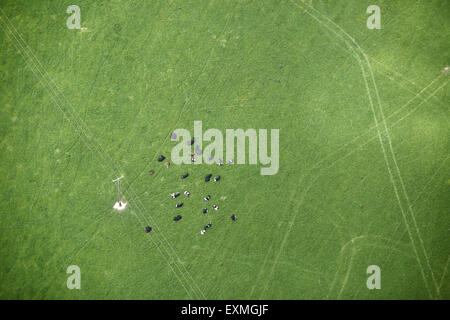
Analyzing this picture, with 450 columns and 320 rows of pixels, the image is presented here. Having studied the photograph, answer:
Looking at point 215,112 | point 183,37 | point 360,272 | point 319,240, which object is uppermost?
point 183,37

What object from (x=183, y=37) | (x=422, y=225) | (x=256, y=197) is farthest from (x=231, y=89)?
(x=422, y=225)

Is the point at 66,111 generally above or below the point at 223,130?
above

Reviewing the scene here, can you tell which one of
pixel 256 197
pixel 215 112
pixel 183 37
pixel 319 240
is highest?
pixel 183 37

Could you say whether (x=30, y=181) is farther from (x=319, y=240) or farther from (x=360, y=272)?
(x=360, y=272)

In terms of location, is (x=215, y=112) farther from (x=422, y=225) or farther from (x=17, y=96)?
(x=422, y=225)

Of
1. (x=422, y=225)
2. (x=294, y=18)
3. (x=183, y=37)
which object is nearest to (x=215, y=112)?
(x=183, y=37)

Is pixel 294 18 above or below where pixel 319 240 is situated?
above
